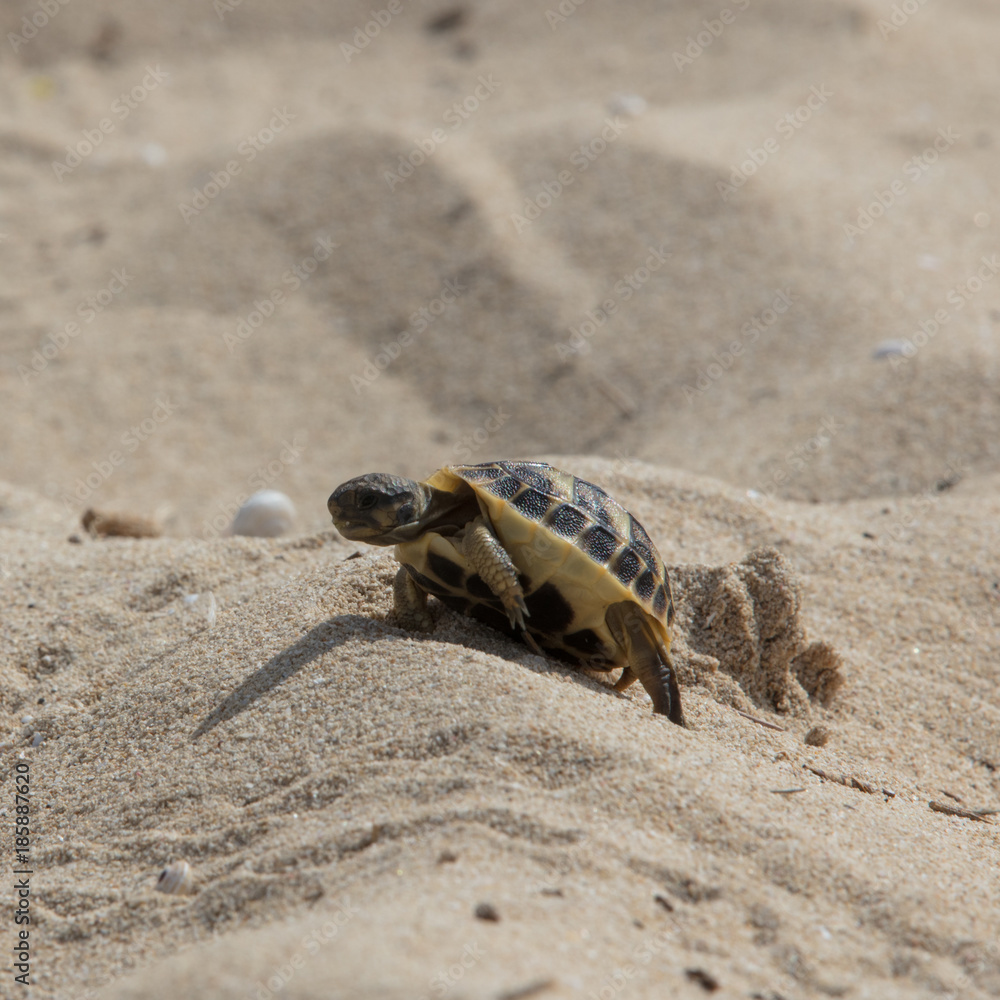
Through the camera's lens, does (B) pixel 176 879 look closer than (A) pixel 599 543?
Yes

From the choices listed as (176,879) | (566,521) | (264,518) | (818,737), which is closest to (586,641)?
(566,521)

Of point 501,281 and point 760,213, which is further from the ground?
point 760,213

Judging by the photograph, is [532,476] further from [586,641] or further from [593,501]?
[586,641]

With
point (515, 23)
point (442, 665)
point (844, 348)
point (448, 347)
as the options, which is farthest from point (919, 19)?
point (442, 665)

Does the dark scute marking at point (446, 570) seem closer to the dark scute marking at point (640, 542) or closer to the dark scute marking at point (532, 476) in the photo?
the dark scute marking at point (532, 476)

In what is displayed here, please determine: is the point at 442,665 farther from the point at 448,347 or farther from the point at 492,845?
the point at 448,347

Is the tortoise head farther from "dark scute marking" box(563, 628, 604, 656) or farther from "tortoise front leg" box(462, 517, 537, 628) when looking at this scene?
"dark scute marking" box(563, 628, 604, 656)
